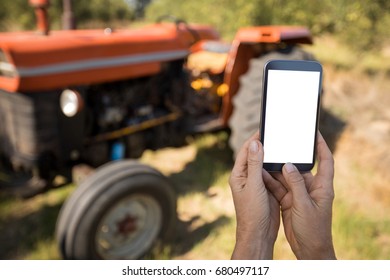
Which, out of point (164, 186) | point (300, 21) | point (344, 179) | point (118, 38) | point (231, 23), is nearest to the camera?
point (164, 186)

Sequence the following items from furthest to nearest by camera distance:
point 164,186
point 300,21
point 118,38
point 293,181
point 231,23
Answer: point 231,23 → point 300,21 → point 118,38 → point 164,186 → point 293,181

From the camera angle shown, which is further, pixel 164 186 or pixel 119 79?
pixel 119 79

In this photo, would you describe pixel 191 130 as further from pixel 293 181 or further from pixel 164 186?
pixel 293 181

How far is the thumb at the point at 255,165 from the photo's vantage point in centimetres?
108

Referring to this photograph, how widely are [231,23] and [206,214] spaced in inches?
198

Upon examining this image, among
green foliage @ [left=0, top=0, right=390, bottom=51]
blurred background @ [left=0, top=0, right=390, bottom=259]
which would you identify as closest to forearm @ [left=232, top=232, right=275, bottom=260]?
blurred background @ [left=0, top=0, right=390, bottom=259]

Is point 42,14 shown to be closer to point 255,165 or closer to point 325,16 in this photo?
point 255,165

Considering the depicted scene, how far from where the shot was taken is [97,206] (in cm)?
191

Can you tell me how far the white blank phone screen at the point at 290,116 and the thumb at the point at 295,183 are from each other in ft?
0.29

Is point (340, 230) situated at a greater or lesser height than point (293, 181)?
lesser

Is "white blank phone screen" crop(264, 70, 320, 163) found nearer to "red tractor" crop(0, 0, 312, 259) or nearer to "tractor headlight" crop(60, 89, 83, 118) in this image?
"red tractor" crop(0, 0, 312, 259)

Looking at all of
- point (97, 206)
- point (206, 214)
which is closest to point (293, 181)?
point (97, 206)

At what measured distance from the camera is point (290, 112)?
1.18 m

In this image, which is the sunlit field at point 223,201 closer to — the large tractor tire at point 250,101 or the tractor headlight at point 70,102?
the large tractor tire at point 250,101
